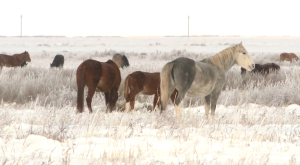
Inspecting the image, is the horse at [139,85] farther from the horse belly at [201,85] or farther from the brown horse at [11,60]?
the brown horse at [11,60]

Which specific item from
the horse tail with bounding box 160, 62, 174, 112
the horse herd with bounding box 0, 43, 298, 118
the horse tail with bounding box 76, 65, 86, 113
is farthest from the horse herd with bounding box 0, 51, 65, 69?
the horse tail with bounding box 160, 62, 174, 112

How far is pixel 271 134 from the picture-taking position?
5.82 m

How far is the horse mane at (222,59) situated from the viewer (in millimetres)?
8276

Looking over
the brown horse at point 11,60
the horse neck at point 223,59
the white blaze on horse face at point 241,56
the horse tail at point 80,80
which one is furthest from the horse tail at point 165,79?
the brown horse at point 11,60

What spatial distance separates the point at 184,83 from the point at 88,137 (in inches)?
102

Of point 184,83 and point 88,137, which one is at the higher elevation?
point 184,83

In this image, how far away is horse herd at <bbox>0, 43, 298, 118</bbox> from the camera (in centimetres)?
743

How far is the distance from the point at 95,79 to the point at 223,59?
2.50 meters

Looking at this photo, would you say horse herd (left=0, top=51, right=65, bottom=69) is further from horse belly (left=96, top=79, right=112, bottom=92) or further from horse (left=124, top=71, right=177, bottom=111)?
horse belly (left=96, top=79, right=112, bottom=92)

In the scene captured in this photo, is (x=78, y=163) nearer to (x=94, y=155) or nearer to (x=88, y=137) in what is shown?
(x=94, y=155)

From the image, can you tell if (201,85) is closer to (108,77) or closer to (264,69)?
(108,77)

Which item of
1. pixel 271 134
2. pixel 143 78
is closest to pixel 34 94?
pixel 143 78

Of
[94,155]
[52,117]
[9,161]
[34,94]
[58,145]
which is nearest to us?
[9,161]

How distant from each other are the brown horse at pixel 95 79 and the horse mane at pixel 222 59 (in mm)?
1858
